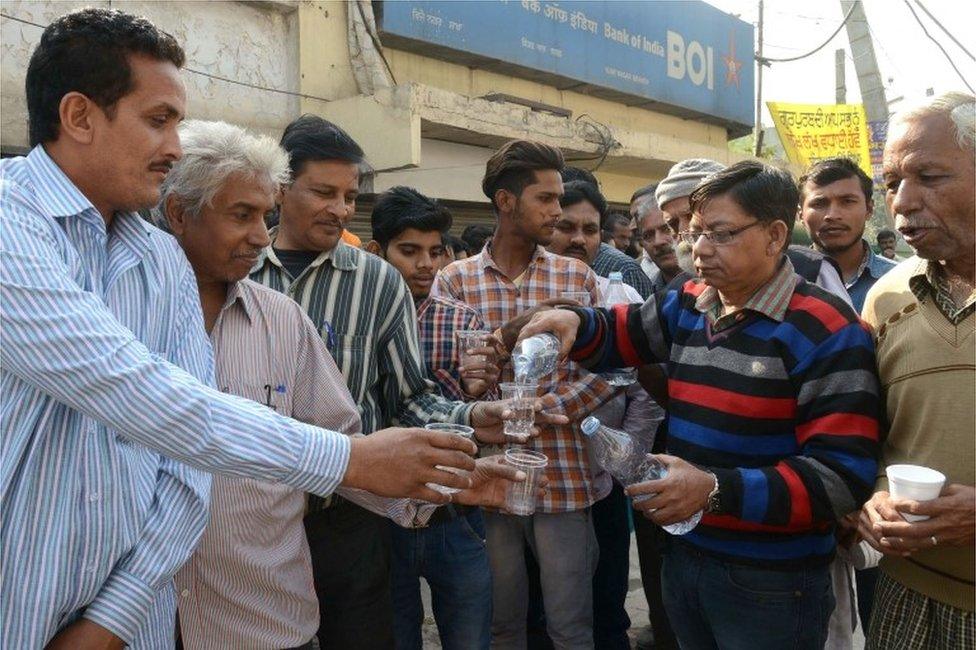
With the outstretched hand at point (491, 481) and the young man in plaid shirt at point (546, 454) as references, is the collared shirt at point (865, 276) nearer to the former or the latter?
the young man in plaid shirt at point (546, 454)

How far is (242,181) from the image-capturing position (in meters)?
2.14

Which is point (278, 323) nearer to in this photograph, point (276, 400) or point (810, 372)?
point (276, 400)

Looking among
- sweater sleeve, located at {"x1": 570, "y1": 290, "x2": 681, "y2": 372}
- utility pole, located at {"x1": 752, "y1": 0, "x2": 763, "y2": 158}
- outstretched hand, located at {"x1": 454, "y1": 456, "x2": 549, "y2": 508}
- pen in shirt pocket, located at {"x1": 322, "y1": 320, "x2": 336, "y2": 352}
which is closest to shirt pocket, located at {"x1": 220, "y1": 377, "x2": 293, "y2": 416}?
pen in shirt pocket, located at {"x1": 322, "y1": 320, "x2": 336, "y2": 352}

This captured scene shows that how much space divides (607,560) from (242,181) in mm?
2528

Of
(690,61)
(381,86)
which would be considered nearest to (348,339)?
(381,86)

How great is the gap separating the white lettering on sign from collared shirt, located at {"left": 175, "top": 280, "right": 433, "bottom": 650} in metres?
13.8

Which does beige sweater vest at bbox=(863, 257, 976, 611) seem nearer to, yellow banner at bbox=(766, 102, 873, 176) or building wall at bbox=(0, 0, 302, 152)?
building wall at bbox=(0, 0, 302, 152)

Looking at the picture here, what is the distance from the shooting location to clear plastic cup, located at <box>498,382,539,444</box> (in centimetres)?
247

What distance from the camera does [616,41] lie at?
13141mm

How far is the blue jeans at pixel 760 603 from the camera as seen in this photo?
84.7 inches

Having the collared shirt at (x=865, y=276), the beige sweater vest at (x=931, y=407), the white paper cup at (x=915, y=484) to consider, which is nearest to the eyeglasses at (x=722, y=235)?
the beige sweater vest at (x=931, y=407)

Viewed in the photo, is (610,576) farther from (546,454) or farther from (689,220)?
(689,220)

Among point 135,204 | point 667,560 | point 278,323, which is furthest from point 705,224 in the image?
point 135,204

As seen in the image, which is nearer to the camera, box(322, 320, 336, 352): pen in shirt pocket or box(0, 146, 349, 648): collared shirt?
box(0, 146, 349, 648): collared shirt
